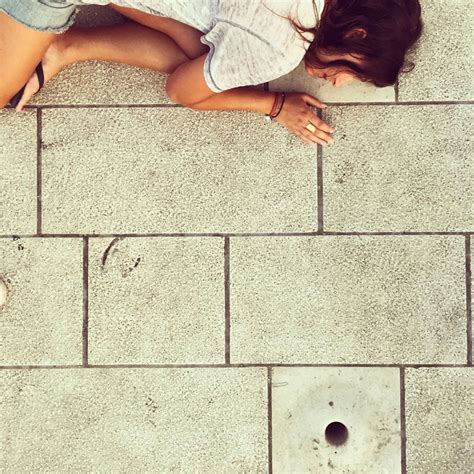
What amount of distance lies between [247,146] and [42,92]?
985mm

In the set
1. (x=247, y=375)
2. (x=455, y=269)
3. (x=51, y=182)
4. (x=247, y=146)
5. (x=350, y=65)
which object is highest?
A: (x=350, y=65)

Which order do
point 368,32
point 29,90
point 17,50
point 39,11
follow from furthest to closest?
point 29,90
point 17,50
point 39,11
point 368,32

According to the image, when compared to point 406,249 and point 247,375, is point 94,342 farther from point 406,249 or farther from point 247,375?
point 406,249

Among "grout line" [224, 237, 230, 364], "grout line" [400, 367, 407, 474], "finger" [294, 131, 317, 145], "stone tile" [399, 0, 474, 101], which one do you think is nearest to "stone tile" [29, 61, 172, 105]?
"finger" [294, 131, 317, 145]

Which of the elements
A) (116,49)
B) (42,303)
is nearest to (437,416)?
(42,303)

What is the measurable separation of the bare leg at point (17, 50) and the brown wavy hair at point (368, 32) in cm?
100

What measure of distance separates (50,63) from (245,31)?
41.6 inches

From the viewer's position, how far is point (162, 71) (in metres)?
2.66

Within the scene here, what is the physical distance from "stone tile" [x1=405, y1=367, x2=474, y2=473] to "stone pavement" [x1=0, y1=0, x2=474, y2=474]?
0.4 inches

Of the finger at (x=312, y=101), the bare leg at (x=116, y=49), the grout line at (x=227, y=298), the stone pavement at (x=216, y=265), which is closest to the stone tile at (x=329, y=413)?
the stone pavement at (x=216, y=265)

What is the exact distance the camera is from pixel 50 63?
2.60m

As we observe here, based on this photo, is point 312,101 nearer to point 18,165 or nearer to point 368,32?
point 368,32

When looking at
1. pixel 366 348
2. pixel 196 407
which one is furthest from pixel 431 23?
pixel 196 407

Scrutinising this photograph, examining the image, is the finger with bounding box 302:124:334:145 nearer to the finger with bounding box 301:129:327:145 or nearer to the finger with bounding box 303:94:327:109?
the finger with bounding box 301:129:327:145
